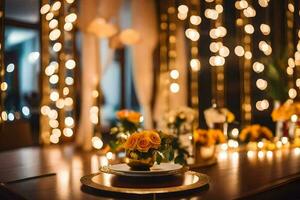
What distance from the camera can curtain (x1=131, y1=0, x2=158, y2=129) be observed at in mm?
4426

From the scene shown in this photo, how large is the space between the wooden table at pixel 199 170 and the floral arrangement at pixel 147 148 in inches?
8.6

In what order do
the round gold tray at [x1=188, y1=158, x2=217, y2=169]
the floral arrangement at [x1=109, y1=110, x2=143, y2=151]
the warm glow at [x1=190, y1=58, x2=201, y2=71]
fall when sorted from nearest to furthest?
the round gold tray at [x1=188, y1=158, x2=217, y2=169]
the floral arrangement at [x1=109, y1=110, x2=143, y2=151]
the warm glow at [x1=190, y1=58, x2=201, y2=71]

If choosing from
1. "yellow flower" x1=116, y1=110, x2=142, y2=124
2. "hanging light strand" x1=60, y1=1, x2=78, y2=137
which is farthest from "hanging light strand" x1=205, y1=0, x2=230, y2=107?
"yellow flower" x1=116, y1=110, x2=142, y2=124

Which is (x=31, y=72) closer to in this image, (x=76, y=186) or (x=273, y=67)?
(x=273, y=67)

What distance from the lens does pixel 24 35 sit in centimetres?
501

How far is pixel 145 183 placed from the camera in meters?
1.52

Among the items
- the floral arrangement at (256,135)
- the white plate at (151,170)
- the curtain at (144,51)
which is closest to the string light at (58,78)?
the curtain at (144,51)

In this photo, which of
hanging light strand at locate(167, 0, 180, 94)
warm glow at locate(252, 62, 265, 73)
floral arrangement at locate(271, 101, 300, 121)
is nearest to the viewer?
floral arrangement at locate(271, 101, 300, 121)

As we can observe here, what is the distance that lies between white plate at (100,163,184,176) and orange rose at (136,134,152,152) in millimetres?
98

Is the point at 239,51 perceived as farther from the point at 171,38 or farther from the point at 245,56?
the point at 171,38

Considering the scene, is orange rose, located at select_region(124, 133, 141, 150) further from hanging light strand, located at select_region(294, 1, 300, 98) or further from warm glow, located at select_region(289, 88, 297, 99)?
hanging light strand, located at select_region(294, 1, 300, 98)

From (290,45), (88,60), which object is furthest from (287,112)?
(88,60)

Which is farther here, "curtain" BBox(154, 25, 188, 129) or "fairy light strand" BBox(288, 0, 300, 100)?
"curtain" BBox(154, 25, 188, 129)

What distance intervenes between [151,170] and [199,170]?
33 cm
